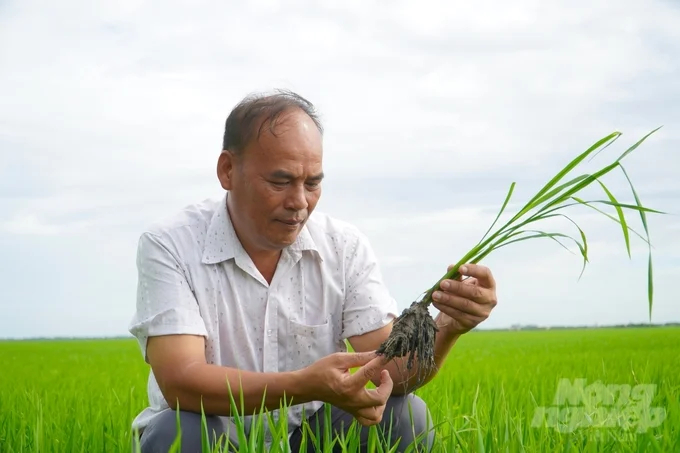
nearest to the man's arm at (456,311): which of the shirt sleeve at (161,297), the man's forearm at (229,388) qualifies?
the man's forearm at (229,388)

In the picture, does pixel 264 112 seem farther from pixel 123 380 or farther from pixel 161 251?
pixel 123 380

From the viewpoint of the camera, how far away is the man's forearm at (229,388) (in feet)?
7.64

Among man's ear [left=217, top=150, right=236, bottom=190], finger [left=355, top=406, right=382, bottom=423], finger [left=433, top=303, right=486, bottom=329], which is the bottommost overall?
finger [left=355, top=406, right=382, bottom=423]

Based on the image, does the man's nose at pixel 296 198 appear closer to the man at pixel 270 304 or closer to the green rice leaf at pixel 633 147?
the man at pixel 270 304

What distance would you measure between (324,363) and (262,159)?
805 mm

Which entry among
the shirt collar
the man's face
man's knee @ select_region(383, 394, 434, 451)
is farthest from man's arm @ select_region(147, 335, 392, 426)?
the man's face

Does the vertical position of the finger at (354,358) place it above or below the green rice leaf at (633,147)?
below

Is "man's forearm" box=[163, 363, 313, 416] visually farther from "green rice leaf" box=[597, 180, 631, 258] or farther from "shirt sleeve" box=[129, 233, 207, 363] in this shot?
"green rice leaf" box=[597, 180, 631, 258]

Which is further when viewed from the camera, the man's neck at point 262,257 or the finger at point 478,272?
the man's neck at point 262,257

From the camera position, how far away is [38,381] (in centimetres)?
762

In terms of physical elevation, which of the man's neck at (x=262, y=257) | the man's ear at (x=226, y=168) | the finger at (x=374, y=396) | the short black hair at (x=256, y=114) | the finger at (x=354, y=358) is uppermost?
the short black hair at (x=256, y=114)

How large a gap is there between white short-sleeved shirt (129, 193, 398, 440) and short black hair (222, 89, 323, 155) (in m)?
0.34

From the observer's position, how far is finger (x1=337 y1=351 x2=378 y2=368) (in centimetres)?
225

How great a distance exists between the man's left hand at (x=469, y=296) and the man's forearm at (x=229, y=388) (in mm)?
574
